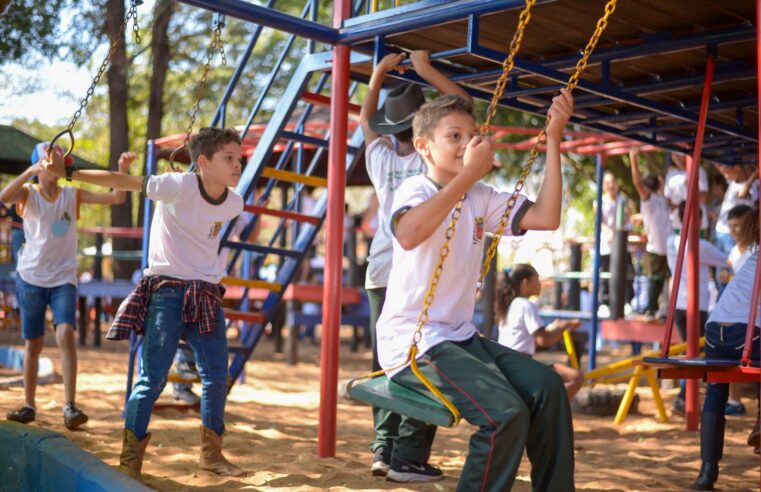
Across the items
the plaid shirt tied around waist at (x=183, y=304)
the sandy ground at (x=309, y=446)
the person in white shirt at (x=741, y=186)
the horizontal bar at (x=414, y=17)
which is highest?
the horizontal bar at (x=414, y=17)

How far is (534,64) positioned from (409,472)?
2572 millimetres

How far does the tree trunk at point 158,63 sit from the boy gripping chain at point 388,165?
13.7 metres

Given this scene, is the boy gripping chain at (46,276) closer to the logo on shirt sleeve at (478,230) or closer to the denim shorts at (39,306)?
the denim shorts at (39,306)

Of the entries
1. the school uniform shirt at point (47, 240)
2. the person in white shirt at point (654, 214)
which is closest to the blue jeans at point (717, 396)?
the school uniform shirt at point (47, 240)

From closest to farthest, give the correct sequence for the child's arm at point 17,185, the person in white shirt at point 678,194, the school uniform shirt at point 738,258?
the child's arm at point 17,185 → the school uniform shirt at point 738,258 → the person in white shirt at point 678,194

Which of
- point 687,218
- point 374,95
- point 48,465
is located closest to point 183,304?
point 48,465

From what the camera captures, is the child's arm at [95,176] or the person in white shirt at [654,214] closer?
the child's arm at [95,176]

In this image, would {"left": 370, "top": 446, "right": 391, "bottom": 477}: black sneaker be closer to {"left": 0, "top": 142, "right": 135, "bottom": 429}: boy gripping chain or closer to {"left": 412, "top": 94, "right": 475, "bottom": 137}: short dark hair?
{"left": 412, "top": 94, "right": 475, "bottom": 137}: short dark hair

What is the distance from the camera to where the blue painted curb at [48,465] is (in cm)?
365

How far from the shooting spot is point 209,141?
17.5 ft

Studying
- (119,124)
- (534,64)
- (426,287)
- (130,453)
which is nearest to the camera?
(426,287)

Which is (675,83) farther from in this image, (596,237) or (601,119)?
(596,237)

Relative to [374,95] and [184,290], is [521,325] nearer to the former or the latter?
[374,95]

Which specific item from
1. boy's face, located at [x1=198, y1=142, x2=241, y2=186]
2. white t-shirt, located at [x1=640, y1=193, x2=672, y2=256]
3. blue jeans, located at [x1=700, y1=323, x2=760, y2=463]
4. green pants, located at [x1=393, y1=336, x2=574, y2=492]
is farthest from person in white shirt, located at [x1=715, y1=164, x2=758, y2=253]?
green pants, located at [x1=393, y1=336, x2=574, y2=492]
